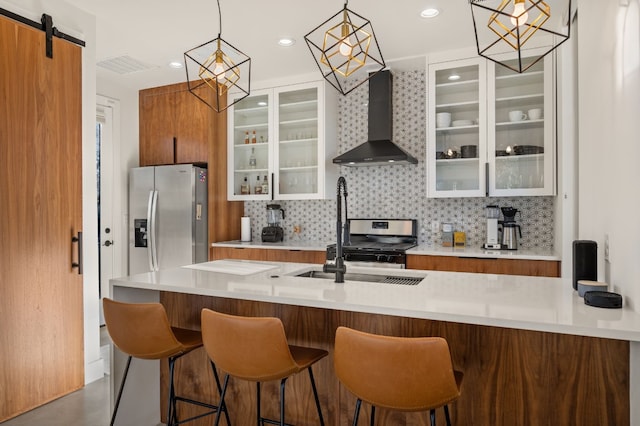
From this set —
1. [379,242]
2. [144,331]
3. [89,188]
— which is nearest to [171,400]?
[144,331]

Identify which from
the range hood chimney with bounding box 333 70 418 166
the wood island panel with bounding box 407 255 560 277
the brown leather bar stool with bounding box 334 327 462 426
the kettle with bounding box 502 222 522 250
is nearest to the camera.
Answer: the brown leather bar stool with bounding box 334 327 462 426

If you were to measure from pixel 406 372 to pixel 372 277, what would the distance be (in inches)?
39.5

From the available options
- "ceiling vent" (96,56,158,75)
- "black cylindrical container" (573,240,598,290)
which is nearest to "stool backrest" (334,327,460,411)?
"black cylindrical container" (573,240,598,290)

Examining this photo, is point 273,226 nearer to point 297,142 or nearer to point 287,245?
point 287,245

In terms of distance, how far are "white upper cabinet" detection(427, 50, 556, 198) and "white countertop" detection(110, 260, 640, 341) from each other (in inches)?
66.1

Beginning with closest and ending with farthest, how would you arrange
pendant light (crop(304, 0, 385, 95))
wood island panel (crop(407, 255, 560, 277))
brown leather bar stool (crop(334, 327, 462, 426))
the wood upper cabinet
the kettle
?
brown leather bar stool (crop(334, 327, 462, 426)) < pendant light (crop(304, 0, 385, 95)) < wood island panel (crop(407, 255, 560, 277)) < the kettle < the wood upper cabinet

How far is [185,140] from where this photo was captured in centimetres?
468

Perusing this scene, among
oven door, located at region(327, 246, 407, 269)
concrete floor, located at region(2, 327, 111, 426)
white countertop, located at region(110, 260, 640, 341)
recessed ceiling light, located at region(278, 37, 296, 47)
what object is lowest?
concrete floor, located at region(2, 327, 111, 426)

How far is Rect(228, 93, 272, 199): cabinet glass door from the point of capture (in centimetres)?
473

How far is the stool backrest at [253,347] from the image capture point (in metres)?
1.60

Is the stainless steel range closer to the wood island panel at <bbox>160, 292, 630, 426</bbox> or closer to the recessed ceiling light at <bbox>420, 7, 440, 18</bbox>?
the wood island panel at <bbox>160, 292, 630, 426</bbox>

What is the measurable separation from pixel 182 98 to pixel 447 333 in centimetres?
399

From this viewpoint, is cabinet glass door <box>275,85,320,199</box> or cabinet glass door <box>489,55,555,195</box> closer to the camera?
cabinet glass door <box>489,55,555,195</box>

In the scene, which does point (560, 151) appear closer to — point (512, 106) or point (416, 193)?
point (512, 106)
